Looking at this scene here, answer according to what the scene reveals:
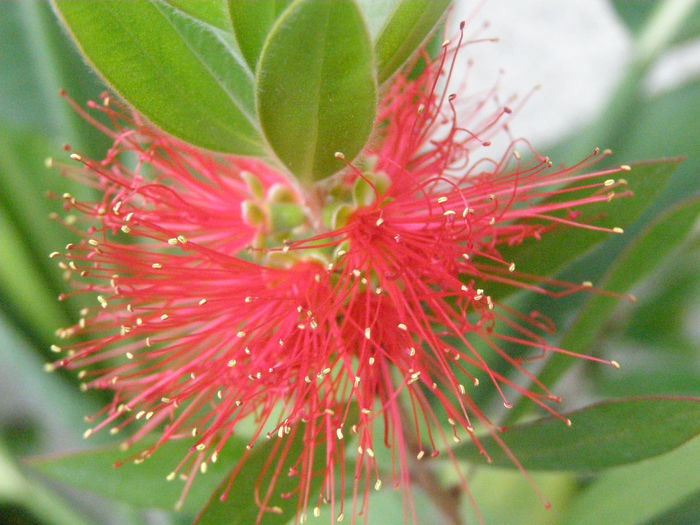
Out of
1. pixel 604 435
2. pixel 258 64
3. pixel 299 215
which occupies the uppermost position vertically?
A: pixel 258 64

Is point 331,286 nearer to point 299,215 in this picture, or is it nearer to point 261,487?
point 299,215

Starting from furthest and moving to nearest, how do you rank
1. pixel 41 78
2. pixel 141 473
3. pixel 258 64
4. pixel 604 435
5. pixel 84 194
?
pixel 41 78 < pixel 84 194 < pixel 141 473 < pixel 604 435 < pixel 258 64

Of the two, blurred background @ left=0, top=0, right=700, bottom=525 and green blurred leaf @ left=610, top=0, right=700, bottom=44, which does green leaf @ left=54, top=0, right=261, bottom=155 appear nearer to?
blurred background @ left=0, top=0, right=700, bottom=525

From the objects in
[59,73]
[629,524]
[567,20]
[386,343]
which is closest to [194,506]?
[386,343]

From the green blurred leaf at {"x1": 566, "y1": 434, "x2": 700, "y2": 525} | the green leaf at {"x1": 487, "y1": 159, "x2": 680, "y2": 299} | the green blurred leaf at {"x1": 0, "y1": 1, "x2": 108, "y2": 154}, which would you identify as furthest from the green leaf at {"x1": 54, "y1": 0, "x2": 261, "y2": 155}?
the green blurred leaf at {"x1": 566, "y1": 434, "x2": 700, "y2": 525}

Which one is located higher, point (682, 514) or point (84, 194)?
point (84, 194)

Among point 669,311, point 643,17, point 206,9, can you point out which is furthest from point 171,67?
point 669,311

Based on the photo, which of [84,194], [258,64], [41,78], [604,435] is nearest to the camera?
[258,64]
